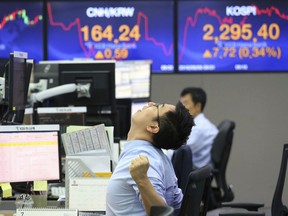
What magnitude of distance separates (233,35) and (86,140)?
11.8 ft

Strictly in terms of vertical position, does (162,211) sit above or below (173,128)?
below

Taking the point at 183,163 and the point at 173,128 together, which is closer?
the point at 173,128

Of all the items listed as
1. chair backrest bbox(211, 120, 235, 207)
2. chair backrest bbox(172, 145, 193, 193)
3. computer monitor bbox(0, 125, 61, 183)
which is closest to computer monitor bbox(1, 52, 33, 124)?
computer monitor bbox(0, 125, 61, 183)

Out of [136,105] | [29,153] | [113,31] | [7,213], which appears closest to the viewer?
[7,213]

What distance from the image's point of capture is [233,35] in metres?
6.42

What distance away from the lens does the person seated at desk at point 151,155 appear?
2361mm

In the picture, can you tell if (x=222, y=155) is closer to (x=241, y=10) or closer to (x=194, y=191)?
(x=241, y=10)

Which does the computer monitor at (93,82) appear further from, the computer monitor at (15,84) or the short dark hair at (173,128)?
the short dark hair at (173,128)

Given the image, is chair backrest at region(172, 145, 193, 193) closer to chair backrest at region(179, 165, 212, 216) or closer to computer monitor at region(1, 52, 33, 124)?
computer monitor at region(1, 52, 33, 124)

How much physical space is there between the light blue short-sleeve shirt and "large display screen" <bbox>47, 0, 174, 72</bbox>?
13.5ft

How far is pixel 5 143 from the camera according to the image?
3.08 meters

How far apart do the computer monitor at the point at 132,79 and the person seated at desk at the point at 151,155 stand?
2.74 metres

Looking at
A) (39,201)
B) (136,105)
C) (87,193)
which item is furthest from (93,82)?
(87,193)

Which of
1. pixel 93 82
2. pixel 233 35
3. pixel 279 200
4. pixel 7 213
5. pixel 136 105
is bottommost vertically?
pixel 279 200
